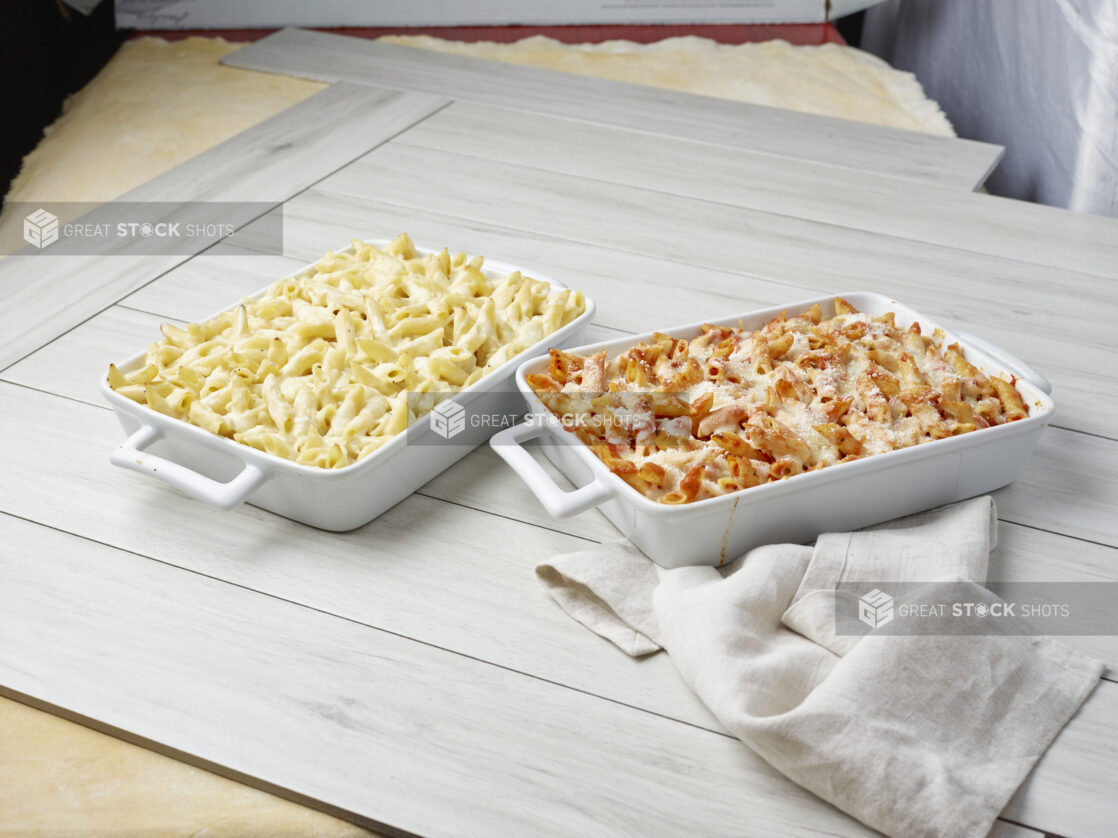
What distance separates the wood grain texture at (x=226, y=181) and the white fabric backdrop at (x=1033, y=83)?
4.17ft

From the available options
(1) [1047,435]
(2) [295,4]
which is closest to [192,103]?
(2) [295,4]

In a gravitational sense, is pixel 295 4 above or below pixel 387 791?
above

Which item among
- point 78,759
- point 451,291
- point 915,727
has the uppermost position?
point 451,291

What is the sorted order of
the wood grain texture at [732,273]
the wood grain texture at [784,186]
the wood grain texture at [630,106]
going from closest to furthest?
the wood grain texture at [732,273]
the wood grain texture at [784,186]
the wood grain texture at [630,106]

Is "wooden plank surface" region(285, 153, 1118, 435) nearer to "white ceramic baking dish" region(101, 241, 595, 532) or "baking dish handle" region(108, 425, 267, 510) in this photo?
"white ceramic baking dish" region(101, 241, 595, 532)

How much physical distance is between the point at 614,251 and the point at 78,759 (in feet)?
3.49

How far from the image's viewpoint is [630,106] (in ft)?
7.41

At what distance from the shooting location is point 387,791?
83 cm

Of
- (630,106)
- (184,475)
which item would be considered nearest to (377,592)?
(184,475)

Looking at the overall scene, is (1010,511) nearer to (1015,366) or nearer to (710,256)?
(1015,366)

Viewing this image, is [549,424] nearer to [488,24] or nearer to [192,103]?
[192,103]

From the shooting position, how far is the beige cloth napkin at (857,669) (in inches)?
31.2

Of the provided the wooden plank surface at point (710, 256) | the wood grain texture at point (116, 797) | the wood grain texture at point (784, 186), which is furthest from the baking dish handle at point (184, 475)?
the wood grain texture at point (784, 186)

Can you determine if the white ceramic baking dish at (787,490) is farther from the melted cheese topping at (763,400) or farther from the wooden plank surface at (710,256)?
the wooden plank surface at (710,256)
